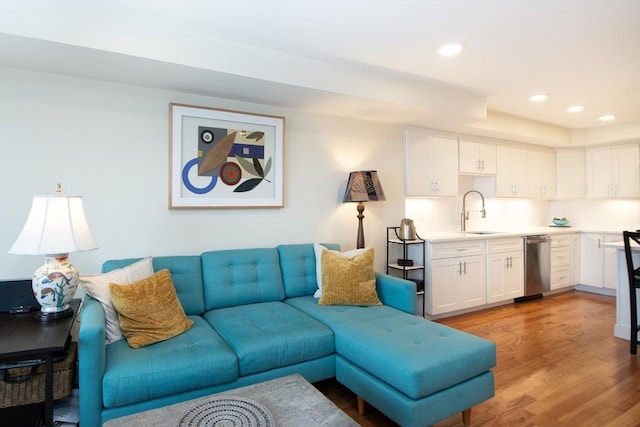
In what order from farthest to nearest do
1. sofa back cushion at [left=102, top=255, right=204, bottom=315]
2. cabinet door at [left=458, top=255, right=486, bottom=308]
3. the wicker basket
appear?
cabinet door at [left=458, top=255, right=486, bottom=308] → sofa back cushion at [left=102, top=255, right=204, bottom=315] → the wicker basket

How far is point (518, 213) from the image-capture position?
579 cm

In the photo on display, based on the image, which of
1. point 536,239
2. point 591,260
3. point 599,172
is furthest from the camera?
point 599,172

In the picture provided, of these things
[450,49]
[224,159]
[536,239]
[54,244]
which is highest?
[450,49]

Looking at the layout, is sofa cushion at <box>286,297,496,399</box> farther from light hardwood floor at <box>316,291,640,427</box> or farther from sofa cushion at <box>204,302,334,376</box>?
light hardwood floor at <box>316,291,640,427</box>

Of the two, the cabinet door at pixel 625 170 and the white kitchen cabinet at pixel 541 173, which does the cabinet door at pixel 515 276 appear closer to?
the white kitchen cabinet at pixel 541 173

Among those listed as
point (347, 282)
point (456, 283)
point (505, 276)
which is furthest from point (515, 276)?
point (347, 282)

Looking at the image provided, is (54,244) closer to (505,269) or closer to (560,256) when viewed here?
(505,269)

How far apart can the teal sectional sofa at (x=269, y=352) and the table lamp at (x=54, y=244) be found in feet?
0.58

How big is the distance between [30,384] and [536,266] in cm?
535

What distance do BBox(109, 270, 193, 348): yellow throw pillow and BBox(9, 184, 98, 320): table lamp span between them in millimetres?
263

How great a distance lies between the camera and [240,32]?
2467mm

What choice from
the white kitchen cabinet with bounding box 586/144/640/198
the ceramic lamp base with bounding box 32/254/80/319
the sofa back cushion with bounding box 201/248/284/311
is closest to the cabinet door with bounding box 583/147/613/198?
the white kitchen cabinet with bounding box 586/144/640/198

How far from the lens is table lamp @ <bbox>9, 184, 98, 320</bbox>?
6.50ft

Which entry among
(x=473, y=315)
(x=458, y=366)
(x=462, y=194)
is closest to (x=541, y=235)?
(x=462, y=194)
